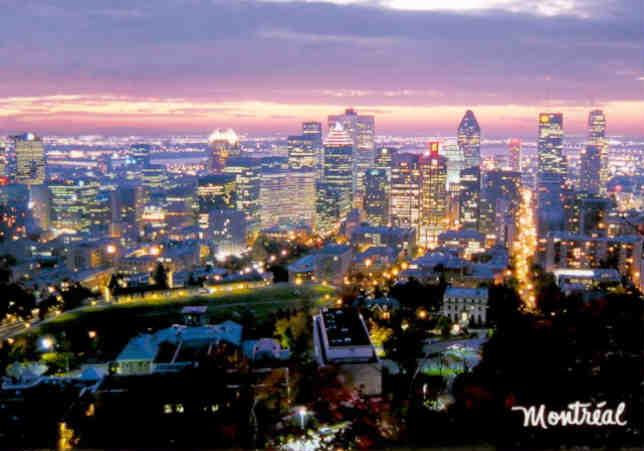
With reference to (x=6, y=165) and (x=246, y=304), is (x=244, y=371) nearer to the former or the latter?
(x=246, y=304)

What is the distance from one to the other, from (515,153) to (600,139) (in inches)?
172

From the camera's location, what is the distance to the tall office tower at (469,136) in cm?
2384

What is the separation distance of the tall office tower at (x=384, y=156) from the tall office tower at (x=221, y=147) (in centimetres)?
497

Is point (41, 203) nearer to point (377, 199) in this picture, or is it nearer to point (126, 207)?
point (126, 207)

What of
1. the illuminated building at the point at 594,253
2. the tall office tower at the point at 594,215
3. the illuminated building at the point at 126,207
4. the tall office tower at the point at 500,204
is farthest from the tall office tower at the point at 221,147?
the illuminated building at the point at 594,253

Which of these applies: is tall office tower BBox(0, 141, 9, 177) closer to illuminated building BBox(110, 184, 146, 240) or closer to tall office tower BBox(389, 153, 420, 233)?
illuminated building BBox(110, 184, 146, 240)

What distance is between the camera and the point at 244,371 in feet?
13.0

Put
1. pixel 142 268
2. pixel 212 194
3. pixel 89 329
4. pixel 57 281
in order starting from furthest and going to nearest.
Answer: pixel 212 194 → pixel 142 268 → pixel 57 281 → pixel 89 329

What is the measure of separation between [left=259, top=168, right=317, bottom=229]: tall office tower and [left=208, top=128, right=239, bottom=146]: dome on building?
10.2 feet

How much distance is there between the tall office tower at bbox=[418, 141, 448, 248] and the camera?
56.3ft

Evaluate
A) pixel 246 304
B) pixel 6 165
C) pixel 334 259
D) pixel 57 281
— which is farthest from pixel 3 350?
pixel 6 165

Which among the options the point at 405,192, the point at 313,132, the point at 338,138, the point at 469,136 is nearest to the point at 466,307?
the point at 405,192

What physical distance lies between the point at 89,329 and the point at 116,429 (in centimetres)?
333

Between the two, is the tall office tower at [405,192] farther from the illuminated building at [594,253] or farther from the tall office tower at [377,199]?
the illuminated building at [594,253]
